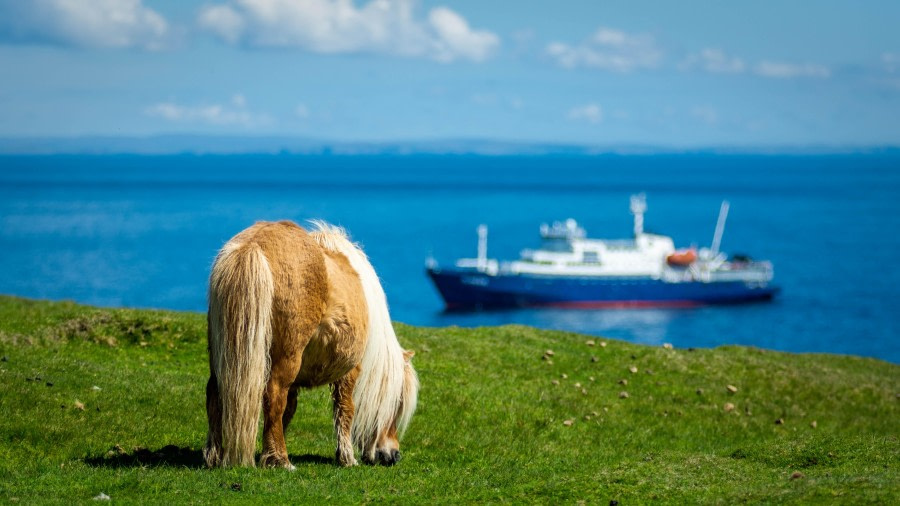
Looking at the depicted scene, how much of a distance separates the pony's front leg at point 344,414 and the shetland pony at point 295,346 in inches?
Result: 0.4

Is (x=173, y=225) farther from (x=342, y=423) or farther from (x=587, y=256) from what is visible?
(x=342, y=423)

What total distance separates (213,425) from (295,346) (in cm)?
103

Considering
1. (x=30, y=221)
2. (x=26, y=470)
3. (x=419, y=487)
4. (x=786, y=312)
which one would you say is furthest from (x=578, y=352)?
(x=30, y=221)

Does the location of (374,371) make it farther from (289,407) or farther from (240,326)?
(240,326)

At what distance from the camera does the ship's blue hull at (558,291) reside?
267 feet

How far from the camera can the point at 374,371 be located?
33.4 feet

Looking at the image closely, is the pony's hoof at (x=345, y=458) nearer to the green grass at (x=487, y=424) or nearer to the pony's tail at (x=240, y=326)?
the green grass at (x=487, y=424)

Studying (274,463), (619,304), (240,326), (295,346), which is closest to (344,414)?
(274,463)

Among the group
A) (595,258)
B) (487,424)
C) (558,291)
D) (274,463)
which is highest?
(274,463)

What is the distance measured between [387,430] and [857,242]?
14647cm

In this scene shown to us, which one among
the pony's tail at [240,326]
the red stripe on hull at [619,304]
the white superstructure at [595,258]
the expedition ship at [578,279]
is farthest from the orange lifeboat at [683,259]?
the pony's tail at [240,326]

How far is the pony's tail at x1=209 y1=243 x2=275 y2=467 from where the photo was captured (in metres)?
8.79

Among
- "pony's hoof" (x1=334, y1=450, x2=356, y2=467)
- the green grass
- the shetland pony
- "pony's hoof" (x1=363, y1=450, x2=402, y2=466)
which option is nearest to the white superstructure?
the green grass

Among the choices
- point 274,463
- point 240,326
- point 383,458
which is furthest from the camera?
point 383,458
